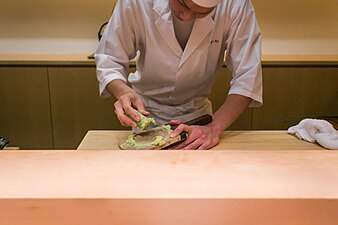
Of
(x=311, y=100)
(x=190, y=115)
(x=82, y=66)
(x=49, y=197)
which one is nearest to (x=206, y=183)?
(x=49, y=197)

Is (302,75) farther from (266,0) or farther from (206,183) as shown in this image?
(206,183)

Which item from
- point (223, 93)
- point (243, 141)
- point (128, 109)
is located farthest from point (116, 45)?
point (223, 93)

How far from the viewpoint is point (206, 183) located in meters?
0.52

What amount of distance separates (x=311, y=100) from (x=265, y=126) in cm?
36

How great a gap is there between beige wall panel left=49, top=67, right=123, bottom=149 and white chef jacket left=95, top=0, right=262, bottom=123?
110cm

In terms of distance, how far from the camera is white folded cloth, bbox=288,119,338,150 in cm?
107

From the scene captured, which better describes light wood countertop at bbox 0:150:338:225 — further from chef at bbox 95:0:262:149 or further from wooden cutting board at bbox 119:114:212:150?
chef at bbox 95:0:262:149

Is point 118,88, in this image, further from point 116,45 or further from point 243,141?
point 243,141

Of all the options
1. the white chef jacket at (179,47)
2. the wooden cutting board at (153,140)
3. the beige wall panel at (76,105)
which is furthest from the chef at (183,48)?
the beige wall panel at (76,105)

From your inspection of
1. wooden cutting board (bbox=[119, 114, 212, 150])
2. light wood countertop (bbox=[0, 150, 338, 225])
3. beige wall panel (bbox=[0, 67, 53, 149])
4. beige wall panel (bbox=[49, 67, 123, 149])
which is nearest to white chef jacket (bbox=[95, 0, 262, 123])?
wooden cutting board (bbox=[119, 114, 212, 150])

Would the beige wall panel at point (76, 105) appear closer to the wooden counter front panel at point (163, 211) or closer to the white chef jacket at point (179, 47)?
the white chef jacket at point (179, 47)

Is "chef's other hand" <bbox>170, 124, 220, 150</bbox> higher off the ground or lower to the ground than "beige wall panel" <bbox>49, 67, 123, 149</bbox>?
higher

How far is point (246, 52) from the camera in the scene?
1.23 metres

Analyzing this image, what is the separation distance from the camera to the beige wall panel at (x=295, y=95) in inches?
94.6
